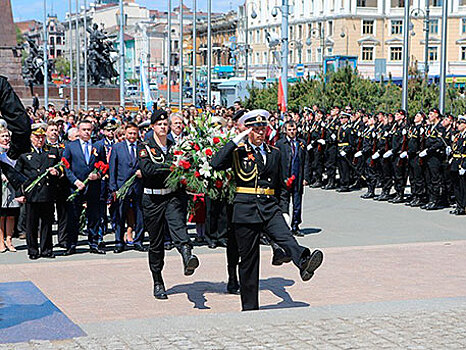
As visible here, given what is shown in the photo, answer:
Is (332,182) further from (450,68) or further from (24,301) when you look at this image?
(450,68)

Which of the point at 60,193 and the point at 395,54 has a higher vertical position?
the point at 395,54

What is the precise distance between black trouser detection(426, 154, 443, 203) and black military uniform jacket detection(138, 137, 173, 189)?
973cm

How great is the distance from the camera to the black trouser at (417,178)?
59.7 feet

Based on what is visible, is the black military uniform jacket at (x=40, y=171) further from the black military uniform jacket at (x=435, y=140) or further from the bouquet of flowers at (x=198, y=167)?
the black military uniform jacket at (x=435, y=140)

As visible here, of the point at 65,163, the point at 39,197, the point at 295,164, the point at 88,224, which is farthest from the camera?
the point at 295,164

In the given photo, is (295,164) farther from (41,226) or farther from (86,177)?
(41,226)

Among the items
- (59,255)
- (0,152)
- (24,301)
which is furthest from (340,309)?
(59,255)

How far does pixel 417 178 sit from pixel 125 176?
25.9 feet

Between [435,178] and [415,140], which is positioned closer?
[435,178]

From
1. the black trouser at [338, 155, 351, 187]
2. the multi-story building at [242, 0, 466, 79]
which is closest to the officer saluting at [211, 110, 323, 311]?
the black trouser at [338, 155, 351, 187]

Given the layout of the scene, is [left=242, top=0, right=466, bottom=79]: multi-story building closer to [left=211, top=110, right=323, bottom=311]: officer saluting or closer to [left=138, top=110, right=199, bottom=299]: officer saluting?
[left=138, top=110, right=199, bottom=299]: officer saluting

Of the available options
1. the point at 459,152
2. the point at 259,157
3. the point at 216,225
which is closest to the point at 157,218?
the point at 259,157

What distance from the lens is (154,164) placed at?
29.8 ft

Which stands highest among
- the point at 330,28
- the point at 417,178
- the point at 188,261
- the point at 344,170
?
the point at 330,28
